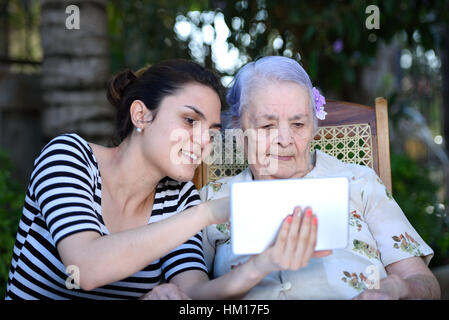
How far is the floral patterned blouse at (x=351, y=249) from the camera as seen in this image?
183 centimetres

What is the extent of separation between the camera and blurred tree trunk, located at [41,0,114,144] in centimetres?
332

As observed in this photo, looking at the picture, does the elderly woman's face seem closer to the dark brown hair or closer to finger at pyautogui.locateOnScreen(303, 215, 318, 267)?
the dark brown hair

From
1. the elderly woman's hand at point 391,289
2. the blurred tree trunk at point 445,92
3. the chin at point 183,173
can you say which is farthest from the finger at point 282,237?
the blurred tree trunk at point 445,92

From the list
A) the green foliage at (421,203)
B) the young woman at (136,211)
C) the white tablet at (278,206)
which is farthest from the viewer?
the green foliage at (421,203)

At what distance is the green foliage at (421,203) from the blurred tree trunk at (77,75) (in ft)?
8.89

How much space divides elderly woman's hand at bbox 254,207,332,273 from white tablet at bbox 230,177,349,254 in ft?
0.07

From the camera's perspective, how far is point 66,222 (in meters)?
1.58

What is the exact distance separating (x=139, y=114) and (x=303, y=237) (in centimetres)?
86

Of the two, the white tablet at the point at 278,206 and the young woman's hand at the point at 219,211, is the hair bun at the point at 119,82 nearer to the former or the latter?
the young woman's hand at the point at 219,211

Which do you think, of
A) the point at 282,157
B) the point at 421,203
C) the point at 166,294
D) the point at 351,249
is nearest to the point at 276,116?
the point at 282,157

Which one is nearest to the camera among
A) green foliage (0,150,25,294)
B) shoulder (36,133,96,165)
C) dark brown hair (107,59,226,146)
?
shoulder (36,133,96,165)

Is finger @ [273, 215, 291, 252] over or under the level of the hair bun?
under

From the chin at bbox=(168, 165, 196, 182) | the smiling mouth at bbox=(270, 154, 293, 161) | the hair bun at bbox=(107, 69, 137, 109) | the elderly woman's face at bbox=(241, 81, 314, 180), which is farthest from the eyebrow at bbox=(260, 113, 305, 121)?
the hair bun at bbox=(107, 69, 137, 109)
